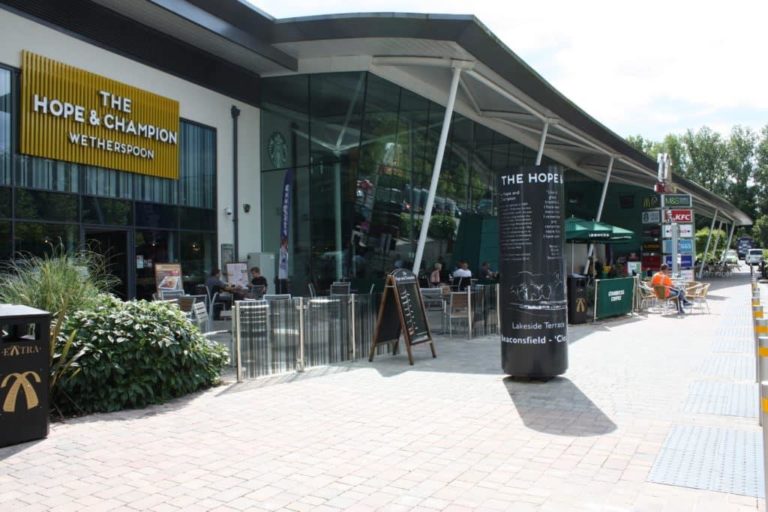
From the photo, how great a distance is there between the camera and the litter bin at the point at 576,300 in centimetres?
1391

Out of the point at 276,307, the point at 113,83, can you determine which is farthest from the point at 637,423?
the point at 113,83

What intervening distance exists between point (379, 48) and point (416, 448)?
37.1 ft

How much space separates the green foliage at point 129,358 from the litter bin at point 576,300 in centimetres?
942

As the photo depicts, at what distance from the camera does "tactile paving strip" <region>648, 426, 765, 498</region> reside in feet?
13.1

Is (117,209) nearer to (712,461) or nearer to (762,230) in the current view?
(712,461)

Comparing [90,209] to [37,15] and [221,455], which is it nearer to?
[37,15]

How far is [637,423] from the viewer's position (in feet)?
18.1

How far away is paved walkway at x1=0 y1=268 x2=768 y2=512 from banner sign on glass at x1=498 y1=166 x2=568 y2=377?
382 millimetres

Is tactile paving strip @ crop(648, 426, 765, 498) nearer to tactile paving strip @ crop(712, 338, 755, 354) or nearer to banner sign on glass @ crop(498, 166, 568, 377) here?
banner sign on glass @ crop(498, 166, 568, 377)

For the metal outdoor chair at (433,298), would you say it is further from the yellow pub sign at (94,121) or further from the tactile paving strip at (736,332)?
the yellow pub sign at (94,121)

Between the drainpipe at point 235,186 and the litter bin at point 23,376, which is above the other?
the drainpipe at point 235,186

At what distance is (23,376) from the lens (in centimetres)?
509

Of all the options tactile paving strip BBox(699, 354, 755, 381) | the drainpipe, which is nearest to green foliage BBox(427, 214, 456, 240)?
the drainpipe

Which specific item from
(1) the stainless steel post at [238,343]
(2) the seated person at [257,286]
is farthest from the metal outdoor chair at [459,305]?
(1) the stainless steel post at [238,343]
